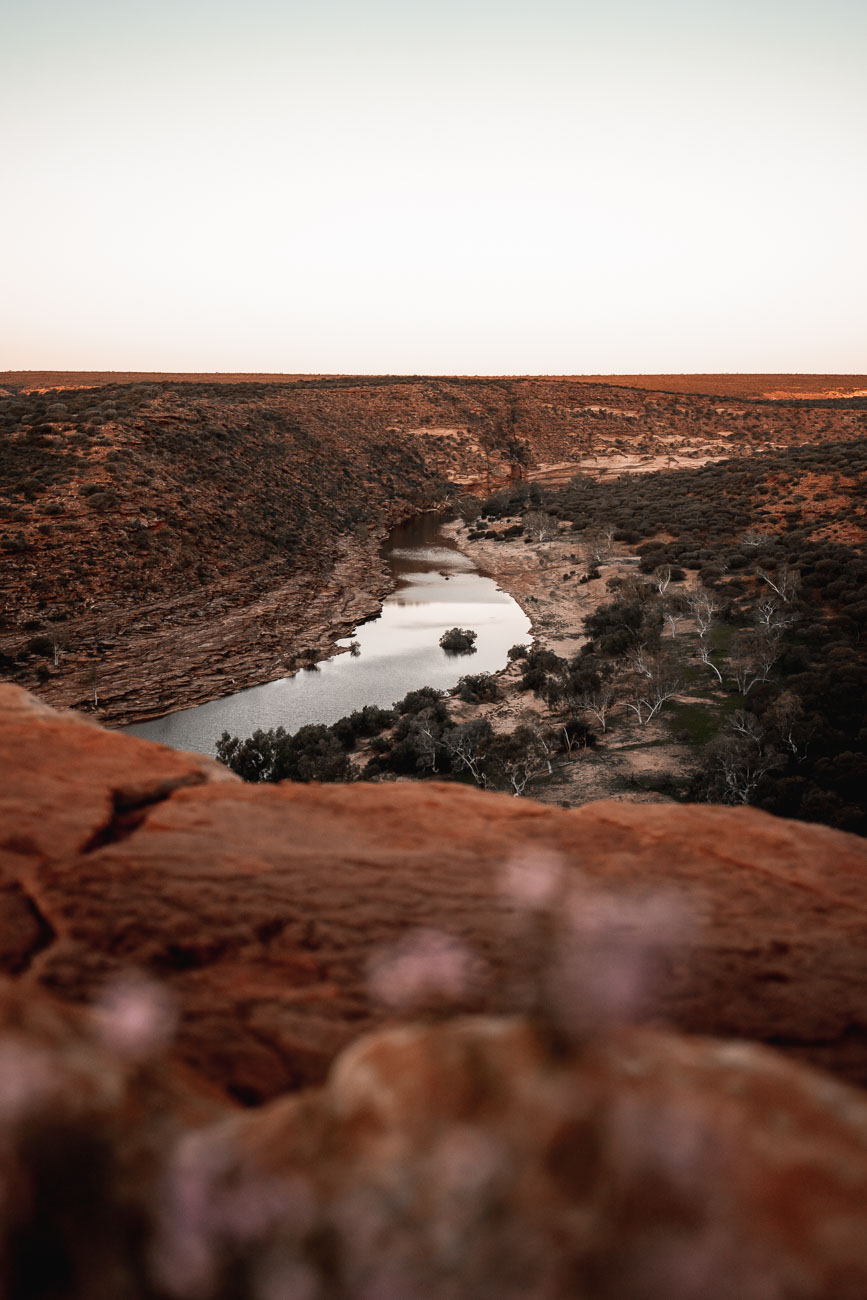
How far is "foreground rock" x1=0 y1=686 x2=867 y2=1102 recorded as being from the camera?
2.81 metres

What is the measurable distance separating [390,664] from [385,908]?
2388cm

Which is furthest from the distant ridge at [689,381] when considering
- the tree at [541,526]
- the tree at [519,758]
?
the tree at [519,758]

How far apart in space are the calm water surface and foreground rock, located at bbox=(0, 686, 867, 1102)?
16.3 metres

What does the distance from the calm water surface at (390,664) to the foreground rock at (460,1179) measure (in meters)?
18.6

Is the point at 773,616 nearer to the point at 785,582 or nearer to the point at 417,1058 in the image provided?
the point at 785,582

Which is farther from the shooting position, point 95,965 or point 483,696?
point 483,696

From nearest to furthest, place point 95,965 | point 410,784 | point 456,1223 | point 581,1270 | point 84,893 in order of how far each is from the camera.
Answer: point 581,1270, point 456,1223, point 95,965, point 84,893, point 410,784

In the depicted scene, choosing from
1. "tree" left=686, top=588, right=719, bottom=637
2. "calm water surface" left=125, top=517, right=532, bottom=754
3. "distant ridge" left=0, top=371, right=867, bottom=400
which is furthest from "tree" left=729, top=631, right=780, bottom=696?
"distant ridge" left=0, top=371, right=867, bottom=400

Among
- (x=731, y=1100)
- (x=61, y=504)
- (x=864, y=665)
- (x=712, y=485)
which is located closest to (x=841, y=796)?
(x=864, y=665)

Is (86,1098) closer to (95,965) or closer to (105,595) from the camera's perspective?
(95,965)

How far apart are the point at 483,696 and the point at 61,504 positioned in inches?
774

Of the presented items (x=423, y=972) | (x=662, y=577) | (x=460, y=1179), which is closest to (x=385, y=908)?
(x=423, y=972)

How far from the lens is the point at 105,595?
2734 centimetres

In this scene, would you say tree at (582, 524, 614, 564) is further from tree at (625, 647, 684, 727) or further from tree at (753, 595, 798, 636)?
tree at (625, 647, 684, 727)
